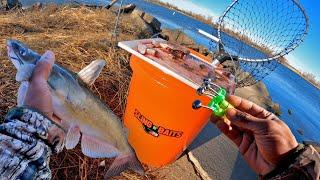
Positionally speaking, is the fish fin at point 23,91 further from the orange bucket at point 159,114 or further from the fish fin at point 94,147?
the orange bucket at point 159,114

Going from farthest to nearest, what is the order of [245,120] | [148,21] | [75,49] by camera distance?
[148,21] < [75,49] < [245,120]

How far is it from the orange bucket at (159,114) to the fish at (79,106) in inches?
40.3

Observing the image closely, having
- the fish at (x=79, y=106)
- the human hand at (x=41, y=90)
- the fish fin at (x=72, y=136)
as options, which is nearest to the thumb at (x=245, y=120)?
the fish at (x=79, y=106)

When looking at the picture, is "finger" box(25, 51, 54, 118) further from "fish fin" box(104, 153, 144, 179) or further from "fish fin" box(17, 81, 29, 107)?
"fish fin" box(104, 153, 144, 179)

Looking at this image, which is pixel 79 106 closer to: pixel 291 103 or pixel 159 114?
pixel 159 114

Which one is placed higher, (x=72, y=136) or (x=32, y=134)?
(x=32, y=134)

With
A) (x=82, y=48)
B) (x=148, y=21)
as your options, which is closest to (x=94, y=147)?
(x=82, y=48)

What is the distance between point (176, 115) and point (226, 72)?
89 centimetres

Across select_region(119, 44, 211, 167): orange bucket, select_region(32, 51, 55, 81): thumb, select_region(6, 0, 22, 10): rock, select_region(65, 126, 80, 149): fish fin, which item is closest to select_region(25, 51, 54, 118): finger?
select_region(32, 51, 55, 81): thumb

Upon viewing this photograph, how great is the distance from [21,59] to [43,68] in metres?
0.12

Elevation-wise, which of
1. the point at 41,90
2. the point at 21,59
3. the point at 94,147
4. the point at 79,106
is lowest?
the point at 94,147

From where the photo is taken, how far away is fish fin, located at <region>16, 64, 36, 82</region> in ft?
5.84

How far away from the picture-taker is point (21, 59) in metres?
1.79

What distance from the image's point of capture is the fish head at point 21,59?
1.77m
